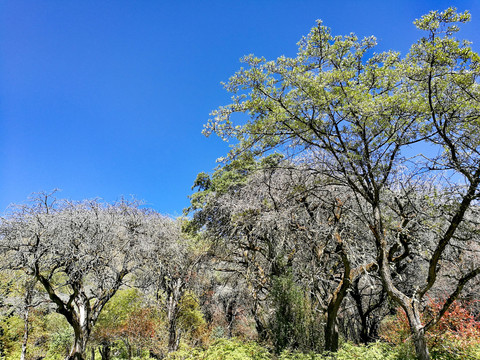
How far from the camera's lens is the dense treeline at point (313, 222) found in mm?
4484

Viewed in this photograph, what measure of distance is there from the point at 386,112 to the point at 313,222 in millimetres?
4261

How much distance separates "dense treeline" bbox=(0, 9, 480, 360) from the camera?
14.7 feet

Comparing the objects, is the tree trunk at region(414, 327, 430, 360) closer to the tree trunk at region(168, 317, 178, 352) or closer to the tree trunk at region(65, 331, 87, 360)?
the tree trunk at region(65, 331, 87, 360)

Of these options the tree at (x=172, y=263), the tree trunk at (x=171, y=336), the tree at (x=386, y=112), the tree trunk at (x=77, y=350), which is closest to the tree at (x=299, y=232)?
the tree at (x=386, y=112)

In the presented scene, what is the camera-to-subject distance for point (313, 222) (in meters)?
7.96

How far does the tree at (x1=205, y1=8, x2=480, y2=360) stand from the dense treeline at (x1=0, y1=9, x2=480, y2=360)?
32mm

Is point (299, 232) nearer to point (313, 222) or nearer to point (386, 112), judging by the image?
point (313, 222)

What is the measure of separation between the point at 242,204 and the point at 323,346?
15.9 feet

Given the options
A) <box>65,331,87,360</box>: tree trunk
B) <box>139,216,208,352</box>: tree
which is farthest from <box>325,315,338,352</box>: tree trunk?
<box>65,331,87,360</box>: tree trunk

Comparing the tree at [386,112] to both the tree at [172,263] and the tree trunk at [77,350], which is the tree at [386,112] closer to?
the tree at [172,263]

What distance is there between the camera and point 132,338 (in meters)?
12.9

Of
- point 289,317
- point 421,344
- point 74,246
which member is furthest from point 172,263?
point 421,344

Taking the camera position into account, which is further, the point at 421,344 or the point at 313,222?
the point at 313,222

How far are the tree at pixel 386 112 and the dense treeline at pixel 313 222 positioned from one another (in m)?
0.03
